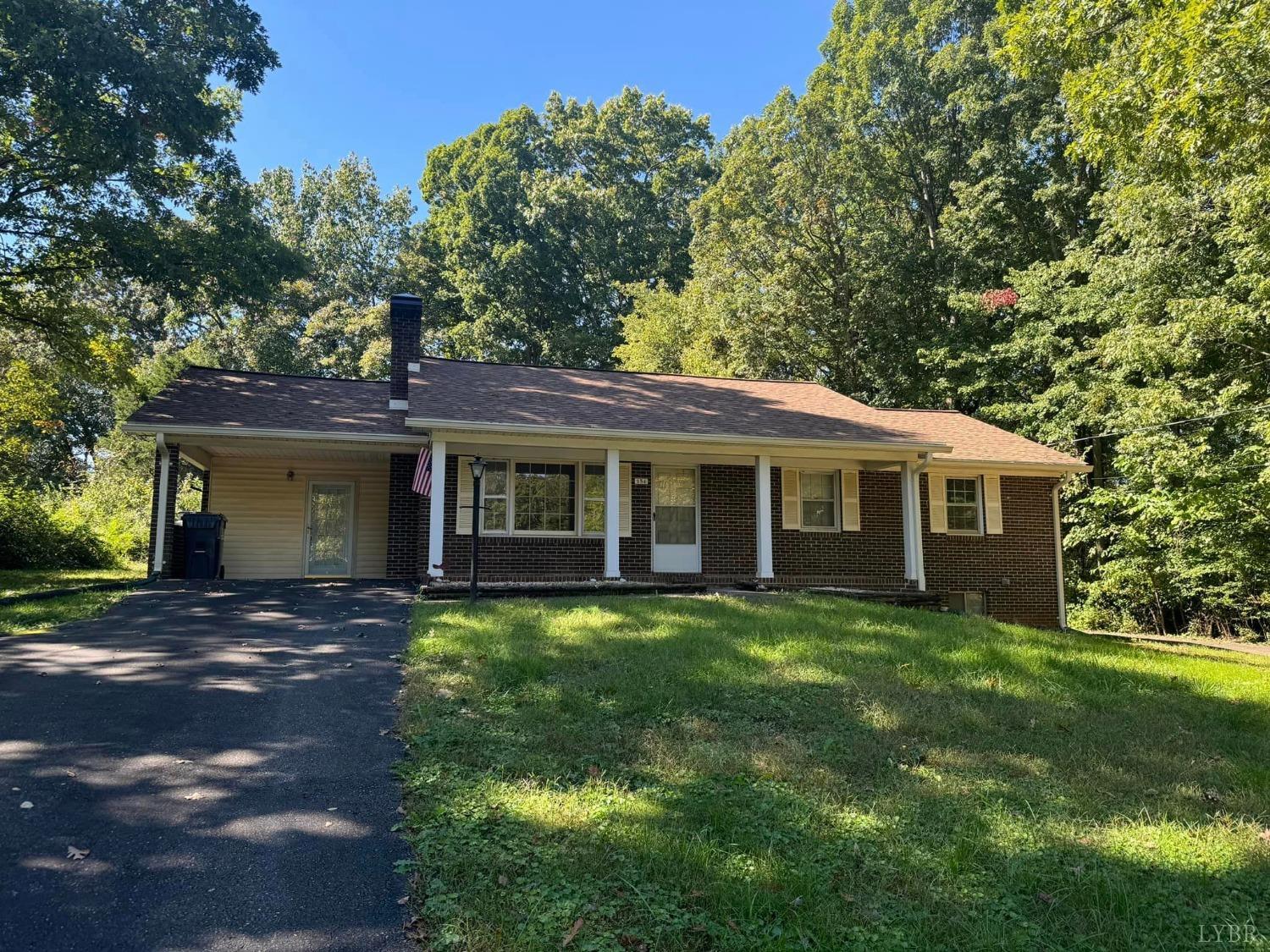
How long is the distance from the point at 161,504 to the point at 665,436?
8.11m

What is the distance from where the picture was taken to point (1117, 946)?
9.43ft

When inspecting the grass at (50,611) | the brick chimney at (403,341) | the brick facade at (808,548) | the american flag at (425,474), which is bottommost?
the grass at (50,611)

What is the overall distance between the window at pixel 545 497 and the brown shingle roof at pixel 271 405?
2.12 meters

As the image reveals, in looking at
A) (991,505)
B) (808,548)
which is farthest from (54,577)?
(991,505)

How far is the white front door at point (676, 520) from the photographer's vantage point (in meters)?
13.9

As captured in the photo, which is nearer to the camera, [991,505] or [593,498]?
[593,498]

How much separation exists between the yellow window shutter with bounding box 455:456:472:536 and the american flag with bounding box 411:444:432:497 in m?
0.87

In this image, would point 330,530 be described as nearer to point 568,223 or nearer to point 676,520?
point 676,520

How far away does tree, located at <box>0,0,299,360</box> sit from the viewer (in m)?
12.9

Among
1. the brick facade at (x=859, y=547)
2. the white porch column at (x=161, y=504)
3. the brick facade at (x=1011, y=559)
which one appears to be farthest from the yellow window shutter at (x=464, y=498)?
the brick facade at (x=1011, y=559)

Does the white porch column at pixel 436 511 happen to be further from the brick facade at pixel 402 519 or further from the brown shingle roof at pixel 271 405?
the brick facade at pixel 402 519

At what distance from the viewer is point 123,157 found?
1377 centimetres

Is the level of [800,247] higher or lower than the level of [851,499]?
higher

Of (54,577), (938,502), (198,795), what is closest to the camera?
(198,795)
